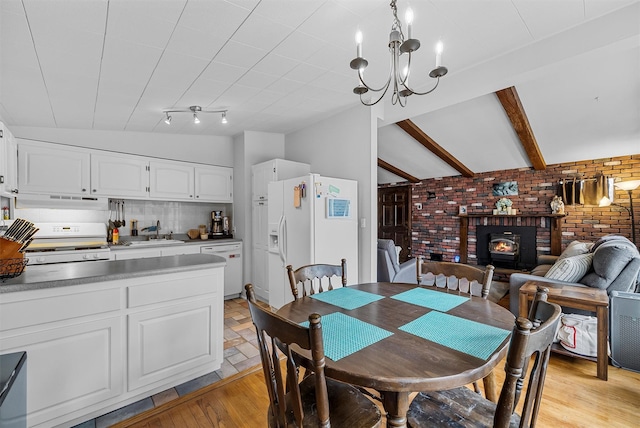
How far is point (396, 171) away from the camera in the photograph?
6.65 m

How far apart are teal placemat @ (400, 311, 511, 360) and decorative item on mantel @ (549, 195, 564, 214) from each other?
5.04m

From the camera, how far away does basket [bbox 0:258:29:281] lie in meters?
1.50

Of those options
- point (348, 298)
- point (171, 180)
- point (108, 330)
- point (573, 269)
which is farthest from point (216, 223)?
point (573, 269)

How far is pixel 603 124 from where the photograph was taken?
376 cm

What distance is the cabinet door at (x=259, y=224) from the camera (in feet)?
13.1

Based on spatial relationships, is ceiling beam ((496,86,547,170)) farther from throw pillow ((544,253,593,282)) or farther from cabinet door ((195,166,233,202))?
cabinet door ((195,166,233,202))

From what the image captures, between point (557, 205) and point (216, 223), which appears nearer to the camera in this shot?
point (216, 223)

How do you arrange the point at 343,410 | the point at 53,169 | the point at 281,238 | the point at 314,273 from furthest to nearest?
1. the point at 281,238
2. the point at 53,169
3. the point at 314,273
4. the point at 343,410

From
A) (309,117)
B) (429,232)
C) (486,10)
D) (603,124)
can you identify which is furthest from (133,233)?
(603,124)

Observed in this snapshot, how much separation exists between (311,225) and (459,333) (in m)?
2.03

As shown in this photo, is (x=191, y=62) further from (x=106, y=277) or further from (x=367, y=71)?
(x=106, y=277)

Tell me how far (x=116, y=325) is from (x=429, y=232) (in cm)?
627

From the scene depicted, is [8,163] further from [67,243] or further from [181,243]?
[181,243]

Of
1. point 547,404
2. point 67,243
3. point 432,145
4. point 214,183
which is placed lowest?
point 547,404
